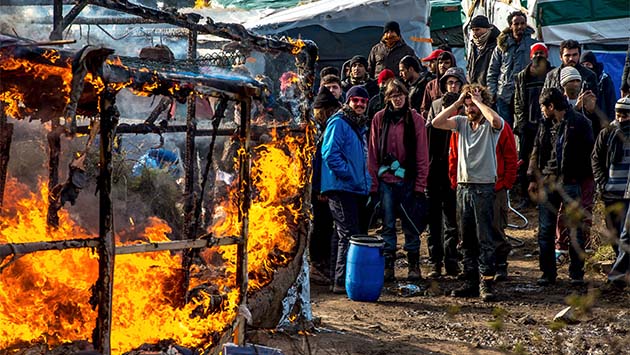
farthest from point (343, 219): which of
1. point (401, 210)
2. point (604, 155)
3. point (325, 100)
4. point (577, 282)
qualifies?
point (604, 155)

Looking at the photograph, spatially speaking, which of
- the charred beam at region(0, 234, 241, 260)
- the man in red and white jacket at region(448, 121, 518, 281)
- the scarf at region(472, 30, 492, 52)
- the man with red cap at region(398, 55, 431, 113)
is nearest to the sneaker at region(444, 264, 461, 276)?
the man in red and white jacket at region(448, 121, 518, 281)

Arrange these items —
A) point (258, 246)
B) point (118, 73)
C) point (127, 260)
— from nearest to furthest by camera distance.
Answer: point (118, 73)
point (127, 260)
point (258, 246)

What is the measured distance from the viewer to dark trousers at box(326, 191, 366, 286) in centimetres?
1152

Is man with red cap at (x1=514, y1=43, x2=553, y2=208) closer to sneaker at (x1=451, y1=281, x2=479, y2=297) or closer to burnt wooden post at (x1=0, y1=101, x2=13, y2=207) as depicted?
sneaker at (x1=451, y1=281, x2=479, y2=297)

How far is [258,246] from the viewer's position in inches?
372

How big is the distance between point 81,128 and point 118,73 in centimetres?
262

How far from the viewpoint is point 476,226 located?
11172 millimetres

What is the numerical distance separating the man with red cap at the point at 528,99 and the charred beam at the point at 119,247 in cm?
766

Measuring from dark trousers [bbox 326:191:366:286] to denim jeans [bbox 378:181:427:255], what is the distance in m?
0.51

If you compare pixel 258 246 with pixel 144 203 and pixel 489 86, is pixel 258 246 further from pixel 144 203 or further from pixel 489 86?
pixel 489 86

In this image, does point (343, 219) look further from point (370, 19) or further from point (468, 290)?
point (370, 19)

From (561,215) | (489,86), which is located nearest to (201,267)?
(561,215)

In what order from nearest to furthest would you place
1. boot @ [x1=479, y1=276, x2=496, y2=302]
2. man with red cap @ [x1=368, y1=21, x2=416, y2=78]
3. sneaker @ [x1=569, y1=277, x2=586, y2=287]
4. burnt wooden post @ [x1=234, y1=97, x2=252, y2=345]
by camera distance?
1. burnt wooden post @ [x1=234, y1=97, x2=252, y2=345]
2. boot @ [x1=479, y1=276, x2=496, y2=302]
3. sneaker @ [x1=569, y1=277, x2=586, y2=287]
4. man with red cap @ [x1=368, y1=21, x2=416, y2=78]

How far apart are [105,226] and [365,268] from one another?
496 cm
